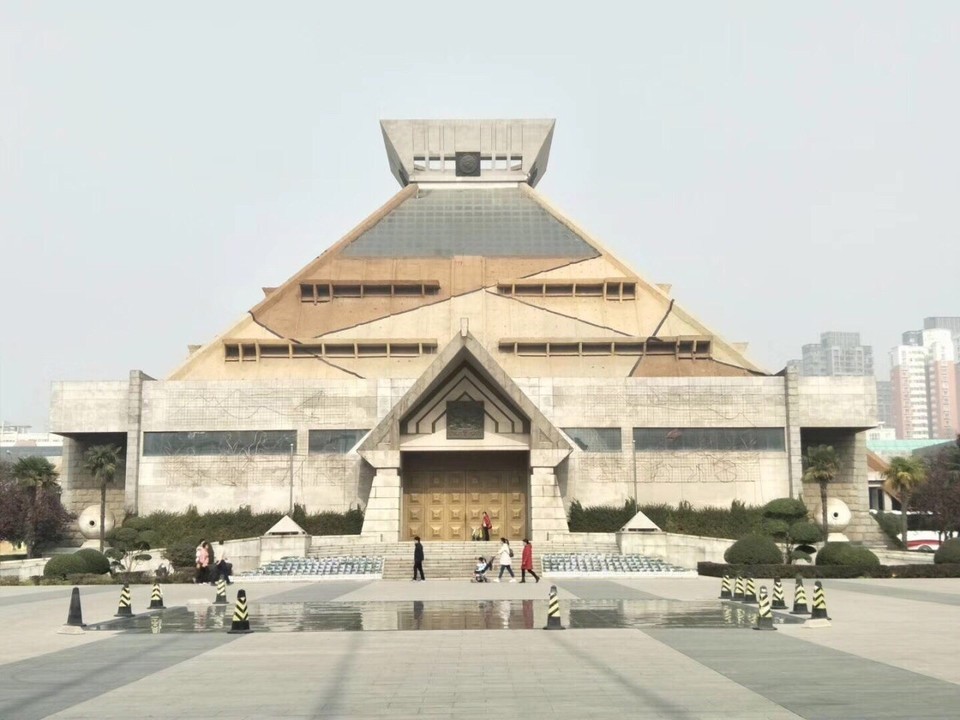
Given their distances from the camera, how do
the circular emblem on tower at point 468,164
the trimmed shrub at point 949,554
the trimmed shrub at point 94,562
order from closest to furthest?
the trimmed shrub at point 949,554
the trimmed shrub at point 94,562
the circular emblem on tower at point 468,164

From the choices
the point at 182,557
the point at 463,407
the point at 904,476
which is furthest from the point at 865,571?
the point at 904,476

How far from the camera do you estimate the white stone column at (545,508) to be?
55.8 metres

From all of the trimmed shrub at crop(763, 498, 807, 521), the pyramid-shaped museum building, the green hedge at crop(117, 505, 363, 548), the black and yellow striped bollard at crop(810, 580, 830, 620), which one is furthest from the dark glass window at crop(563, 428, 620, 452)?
the black and yellow striped bollard at crop(810, 580, 830, 620)

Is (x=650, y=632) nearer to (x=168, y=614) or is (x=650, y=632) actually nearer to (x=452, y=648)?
(x=452, y=648)

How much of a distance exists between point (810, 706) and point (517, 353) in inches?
2204

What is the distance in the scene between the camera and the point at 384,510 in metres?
56.1

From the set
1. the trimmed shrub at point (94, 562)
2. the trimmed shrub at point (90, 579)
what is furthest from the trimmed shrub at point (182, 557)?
the trimmed shrub at point (90, 579)

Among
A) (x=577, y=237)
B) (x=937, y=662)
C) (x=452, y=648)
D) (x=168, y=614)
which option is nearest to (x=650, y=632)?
(x=452, y=648)

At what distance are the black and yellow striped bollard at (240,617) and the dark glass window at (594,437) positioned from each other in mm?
41516

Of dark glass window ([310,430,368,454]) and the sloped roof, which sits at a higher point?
the sloped roof

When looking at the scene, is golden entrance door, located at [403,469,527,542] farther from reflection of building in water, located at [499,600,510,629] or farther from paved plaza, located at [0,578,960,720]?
paved plaza, located at [0,578,960,720]

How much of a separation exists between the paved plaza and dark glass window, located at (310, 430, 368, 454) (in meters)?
32.6

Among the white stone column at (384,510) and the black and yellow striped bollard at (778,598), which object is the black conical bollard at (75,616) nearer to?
the black and yellow striped bollard at (778,598)

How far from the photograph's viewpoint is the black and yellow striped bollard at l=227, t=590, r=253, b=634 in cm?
2211
